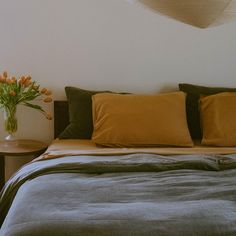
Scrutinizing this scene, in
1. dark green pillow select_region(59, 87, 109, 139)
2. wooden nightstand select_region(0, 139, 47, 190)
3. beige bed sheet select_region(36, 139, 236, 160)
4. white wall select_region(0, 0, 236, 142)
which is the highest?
white wall select_region(0, 0, 236, 142)

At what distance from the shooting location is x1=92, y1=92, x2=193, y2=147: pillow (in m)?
2.46

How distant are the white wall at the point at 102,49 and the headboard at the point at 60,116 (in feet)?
0.23

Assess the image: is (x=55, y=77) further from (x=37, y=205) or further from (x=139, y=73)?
(x=37, y=205)

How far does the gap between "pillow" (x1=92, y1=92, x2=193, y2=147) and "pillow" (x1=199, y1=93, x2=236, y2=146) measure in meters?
0.15

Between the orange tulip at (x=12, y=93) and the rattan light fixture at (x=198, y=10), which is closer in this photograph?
the rattan light fixture at (x=198, y=10)

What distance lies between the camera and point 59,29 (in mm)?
2838

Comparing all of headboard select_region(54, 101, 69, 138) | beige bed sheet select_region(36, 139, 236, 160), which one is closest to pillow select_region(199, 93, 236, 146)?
beige bed sheet select_region(36, 139, 236, 160)

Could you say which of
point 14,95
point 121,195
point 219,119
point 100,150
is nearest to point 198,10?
point 121,195

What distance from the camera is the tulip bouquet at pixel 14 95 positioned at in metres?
2.63

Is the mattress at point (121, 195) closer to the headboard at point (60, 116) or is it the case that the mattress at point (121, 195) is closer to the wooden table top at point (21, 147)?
the wooden table top at point (21, 147)

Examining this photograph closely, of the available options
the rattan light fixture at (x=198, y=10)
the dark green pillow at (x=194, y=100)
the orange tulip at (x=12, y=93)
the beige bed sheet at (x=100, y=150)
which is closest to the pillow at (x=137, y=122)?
the beige bed sheet at (x=100, y=150)

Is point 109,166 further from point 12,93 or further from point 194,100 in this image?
point 194,100

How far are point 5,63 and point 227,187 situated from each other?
6.09 feet

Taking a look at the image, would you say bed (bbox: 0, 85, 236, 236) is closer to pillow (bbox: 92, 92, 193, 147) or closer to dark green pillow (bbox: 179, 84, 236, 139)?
pillow (bbox: 92, 92, 193, 147)
